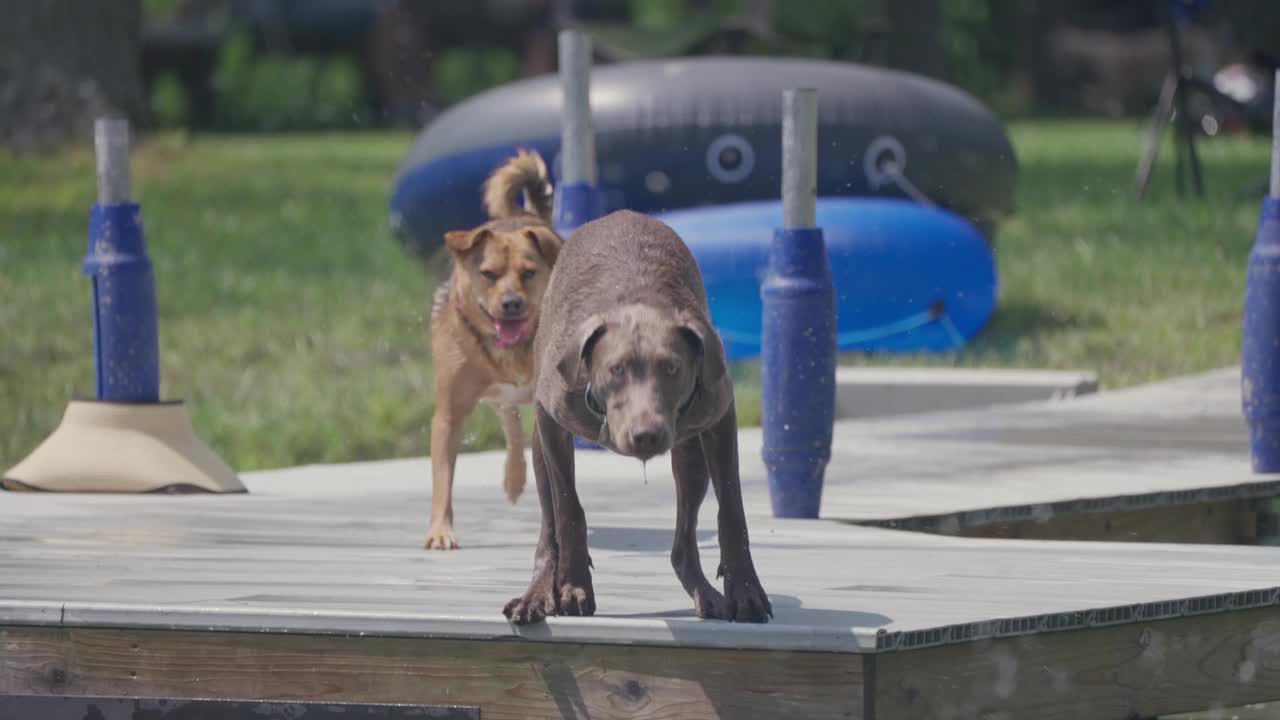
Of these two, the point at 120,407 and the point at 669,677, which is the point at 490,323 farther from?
the point at 669,677

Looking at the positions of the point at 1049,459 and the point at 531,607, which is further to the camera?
the point at 1049,459

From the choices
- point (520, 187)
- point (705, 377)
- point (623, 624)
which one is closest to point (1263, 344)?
point (520, 187)

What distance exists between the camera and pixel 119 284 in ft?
22.7

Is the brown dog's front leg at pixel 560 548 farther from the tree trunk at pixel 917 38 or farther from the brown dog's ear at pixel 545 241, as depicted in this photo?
the tree trunk at pixel 917 38

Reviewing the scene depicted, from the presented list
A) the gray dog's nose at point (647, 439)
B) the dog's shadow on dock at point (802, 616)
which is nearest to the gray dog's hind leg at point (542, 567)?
the dog's shadow on dock at point (802, 616)

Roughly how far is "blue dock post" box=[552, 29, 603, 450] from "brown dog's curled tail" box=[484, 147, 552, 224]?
1.12 metres

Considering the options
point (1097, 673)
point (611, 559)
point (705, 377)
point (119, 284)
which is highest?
point (119, 284)

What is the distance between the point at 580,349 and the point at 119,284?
→ 3103 mm

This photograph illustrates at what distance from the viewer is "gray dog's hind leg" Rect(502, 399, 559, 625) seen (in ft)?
14.5

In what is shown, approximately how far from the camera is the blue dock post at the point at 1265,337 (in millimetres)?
6762

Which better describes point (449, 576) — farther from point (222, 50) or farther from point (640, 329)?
point (222, 50)

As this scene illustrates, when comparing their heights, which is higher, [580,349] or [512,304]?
Answer: [512,304]

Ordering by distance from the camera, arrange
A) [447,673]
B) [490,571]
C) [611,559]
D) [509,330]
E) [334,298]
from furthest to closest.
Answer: [334,298], [509,330], [611,559], [490,571], [447,673]

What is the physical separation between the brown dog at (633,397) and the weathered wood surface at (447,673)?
5.1 inches
